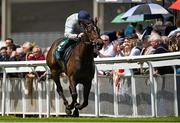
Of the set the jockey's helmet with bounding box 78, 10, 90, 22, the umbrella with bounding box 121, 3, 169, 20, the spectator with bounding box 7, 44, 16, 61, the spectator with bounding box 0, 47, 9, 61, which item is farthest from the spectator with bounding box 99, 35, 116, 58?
the spectator with bounding box 0, 47, 9, 61

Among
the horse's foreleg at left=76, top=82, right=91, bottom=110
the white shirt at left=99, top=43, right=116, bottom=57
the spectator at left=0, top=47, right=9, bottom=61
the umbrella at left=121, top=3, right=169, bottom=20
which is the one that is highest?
the umbrella at left=121, top=3, right=169, bottom=20

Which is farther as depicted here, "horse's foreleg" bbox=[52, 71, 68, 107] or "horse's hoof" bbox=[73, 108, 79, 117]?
"horse's foreleg" bbox=[52, 71, 68, 107]

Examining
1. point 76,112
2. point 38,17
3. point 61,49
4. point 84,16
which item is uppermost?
point 84,16

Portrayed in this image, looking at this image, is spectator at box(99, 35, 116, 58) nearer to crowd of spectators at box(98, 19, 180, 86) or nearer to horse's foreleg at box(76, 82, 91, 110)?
→ crowd of spectators at box(98, 19, 180, 86)

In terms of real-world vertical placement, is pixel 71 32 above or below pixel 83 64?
above

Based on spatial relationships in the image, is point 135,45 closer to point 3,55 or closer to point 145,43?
point 145,43

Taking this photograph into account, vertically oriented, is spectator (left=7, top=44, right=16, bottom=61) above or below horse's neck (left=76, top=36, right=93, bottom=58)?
below

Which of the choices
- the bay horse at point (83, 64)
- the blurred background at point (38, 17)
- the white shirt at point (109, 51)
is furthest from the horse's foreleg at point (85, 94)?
the blurred background at point (38, 17)

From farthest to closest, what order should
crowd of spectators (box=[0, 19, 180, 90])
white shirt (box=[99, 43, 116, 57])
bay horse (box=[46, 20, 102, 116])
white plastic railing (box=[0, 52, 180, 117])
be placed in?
white shirt (box=[99, 43, 116, 57])
crowd of spectators (box=[0, 19, 180, 90])
bay horse (box=[46, 20, 102, 116])
white plastic railing (box=[0, 52, 180, 117])

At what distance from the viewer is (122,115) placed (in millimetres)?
16109

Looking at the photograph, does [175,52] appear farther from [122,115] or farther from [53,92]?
[53,92]

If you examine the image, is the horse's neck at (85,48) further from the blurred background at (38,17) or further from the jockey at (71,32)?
the blurred background at (38,17)

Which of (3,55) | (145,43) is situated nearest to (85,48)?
(145,43)

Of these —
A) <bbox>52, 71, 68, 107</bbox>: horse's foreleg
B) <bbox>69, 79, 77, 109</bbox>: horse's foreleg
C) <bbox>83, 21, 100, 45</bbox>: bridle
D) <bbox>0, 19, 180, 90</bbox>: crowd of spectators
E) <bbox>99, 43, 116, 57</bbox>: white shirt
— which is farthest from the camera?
<bbox>99, 43, 116, 57</bbox>: white shirt
